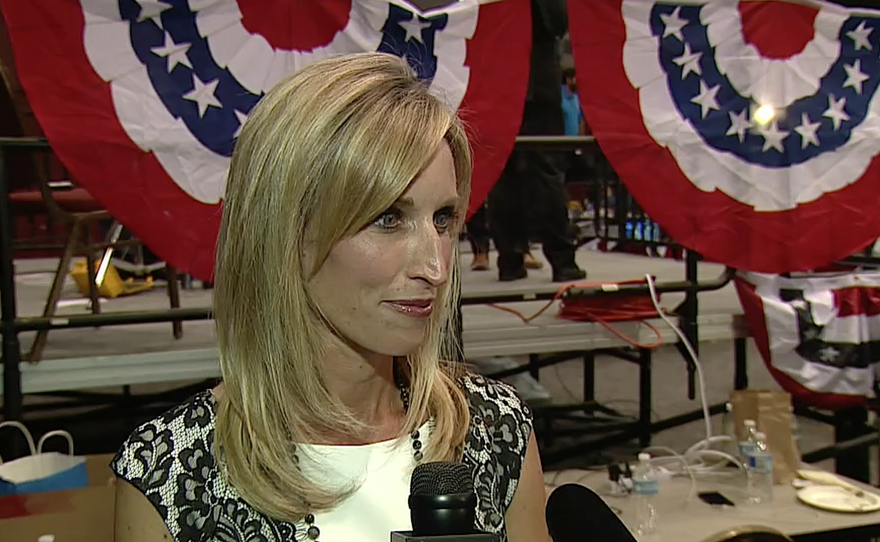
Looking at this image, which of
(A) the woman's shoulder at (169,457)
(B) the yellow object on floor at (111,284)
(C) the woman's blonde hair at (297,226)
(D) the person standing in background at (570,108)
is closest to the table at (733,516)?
(C) the woman's blonde hair at (297,226)

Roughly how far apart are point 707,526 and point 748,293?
1037mm

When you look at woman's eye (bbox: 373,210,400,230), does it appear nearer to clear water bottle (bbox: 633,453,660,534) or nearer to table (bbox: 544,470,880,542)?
table (bbox: 544,470,880,542)

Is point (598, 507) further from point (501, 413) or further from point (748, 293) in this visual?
point (748, 293)

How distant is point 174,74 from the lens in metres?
1.95

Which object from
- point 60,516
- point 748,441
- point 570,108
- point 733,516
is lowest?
point 733,516

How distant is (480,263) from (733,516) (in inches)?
83.5

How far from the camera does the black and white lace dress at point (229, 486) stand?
3.32 ft

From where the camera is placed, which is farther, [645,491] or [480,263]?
[480,263]

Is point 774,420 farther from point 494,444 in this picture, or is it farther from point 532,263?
point 532,263

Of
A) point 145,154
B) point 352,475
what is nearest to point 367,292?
point 352,475

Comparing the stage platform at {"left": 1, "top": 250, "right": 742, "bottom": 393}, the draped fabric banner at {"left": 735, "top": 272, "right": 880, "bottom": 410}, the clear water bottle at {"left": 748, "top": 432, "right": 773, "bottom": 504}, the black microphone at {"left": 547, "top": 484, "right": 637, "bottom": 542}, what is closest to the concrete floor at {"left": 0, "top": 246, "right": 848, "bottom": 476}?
the stage platform at {"left": 1, "top": 250, "right": 742, "bottom": 393}

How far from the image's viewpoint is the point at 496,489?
1159 mm

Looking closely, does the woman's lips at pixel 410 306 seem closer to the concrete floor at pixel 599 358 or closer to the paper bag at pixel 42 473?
the paper bag at pixel 42 473

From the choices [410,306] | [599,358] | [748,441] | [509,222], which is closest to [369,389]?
[410,306]
